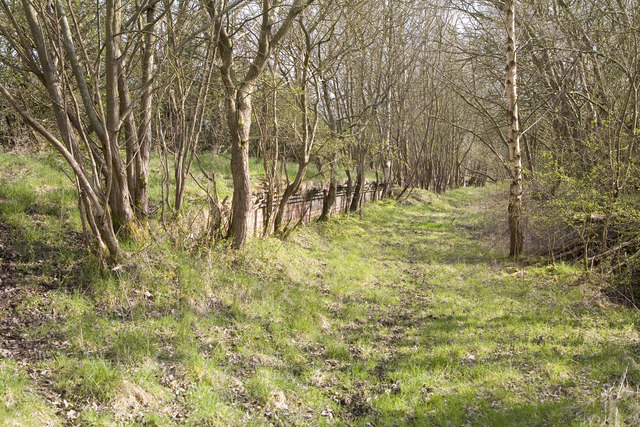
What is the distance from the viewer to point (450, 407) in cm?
439

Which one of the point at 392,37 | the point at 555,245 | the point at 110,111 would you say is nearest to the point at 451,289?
the point at 555,245

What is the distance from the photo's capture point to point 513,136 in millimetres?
9859

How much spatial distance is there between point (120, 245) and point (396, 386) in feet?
14.0

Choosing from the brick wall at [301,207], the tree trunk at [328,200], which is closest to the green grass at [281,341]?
the brick wall at [301,207]

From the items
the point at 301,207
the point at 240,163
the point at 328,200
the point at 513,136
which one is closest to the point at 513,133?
the point at 513,136

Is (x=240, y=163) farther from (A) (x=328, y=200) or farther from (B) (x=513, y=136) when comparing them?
(B) (x=513, y=136)

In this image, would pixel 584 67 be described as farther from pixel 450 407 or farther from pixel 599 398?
pixel 450 407

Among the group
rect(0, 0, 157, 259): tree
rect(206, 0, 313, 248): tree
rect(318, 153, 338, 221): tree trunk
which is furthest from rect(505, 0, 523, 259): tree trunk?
rect(0, 0, 157, 259): tree

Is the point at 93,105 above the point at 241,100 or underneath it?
underneath

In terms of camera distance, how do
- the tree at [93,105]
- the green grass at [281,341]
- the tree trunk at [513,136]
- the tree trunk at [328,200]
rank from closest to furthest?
the green grass at [281,341]
the tree at [93,105]
the tree trunk at [513,136]
the tree trunk at [328,200]

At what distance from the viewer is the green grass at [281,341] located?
12.7 feet

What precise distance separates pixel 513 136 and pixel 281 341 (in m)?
7.53

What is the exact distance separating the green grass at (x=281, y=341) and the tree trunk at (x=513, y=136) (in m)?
1.88

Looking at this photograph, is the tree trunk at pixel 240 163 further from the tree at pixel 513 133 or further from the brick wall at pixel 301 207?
the tree at pixel 513 133
